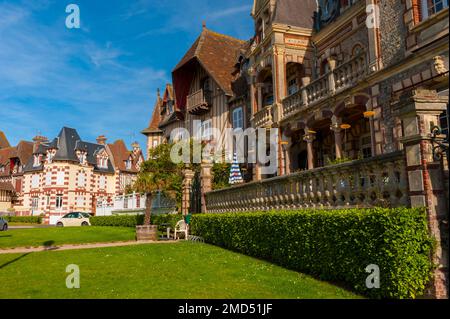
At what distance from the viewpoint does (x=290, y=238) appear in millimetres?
7793

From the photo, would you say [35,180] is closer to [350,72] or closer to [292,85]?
[292,85]

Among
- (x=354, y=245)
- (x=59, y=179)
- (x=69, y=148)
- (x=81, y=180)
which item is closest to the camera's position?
(x=354, y=245)

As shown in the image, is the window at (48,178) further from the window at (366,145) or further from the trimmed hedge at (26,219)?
the window at (366,145)

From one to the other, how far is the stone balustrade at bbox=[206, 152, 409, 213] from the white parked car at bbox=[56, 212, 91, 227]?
25057 millimetres

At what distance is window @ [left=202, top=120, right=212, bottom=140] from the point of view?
79.7ft

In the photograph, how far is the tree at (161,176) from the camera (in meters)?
19.0

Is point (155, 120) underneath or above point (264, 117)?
above

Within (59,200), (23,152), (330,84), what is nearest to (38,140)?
(23,152)

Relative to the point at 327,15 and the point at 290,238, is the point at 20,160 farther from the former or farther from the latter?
the point at 290,238

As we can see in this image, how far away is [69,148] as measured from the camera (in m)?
44.4

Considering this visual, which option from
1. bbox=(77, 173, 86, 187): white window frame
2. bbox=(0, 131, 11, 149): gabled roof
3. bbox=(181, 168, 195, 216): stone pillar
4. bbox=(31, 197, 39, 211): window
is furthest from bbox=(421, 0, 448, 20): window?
bbox=(0, 131, 11, 149): gabled roof

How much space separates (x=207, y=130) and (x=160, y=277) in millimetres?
17869

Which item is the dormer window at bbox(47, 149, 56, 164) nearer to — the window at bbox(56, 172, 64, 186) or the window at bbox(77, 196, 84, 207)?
the window at bbox(56, 172, 64, 186)

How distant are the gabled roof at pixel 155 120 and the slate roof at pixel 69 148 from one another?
1464cm
